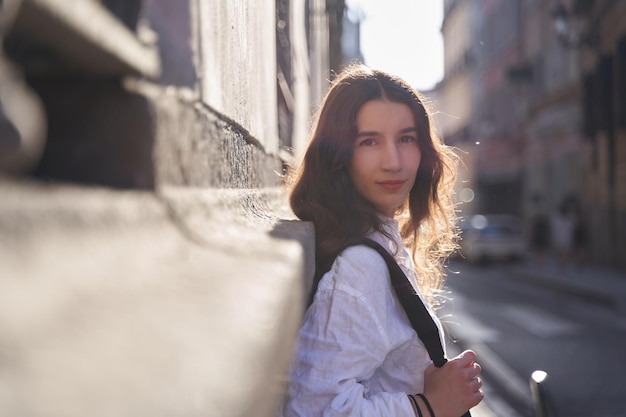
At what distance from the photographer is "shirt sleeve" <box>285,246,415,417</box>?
1.38 m

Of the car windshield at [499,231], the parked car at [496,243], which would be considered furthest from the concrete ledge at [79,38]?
the car windshield at [499,231]

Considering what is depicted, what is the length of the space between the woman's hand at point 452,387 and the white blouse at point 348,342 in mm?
99

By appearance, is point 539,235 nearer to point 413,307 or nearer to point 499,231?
point 499,231

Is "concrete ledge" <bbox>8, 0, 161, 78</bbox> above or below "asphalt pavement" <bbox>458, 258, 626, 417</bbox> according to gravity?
above

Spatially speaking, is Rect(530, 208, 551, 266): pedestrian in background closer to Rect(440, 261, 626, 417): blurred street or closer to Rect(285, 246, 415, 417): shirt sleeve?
Rect(440, 261, 626, 417): blurred street

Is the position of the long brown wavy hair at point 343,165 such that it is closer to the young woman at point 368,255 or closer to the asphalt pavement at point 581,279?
the young woman at point 368,255

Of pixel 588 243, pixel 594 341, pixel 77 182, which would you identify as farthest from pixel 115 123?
pixel 588 243

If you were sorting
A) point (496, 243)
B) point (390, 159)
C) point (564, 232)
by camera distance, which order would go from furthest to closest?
point (496, 243) < point (564, 232) < point (390, 159)

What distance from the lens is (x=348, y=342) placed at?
54.4 inches

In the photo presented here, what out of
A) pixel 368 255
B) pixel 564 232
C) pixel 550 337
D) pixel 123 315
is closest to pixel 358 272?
pixel 368 255

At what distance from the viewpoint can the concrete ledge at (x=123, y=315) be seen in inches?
15.5

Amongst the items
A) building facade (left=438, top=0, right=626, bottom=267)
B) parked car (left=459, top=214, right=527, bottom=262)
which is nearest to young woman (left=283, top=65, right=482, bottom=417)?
building facade (left=438, top=0, right=626, bottom=267)

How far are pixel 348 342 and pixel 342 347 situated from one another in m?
0.01

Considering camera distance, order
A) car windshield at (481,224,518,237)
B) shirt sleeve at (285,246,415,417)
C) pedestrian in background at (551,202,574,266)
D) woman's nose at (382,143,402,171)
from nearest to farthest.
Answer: shirt sleeve at (285,246,415,417) → woman's nose at (382,143,402,171) → pedestrian in background at (551,202,574,266) → car windshield at (481,224,518,237)
